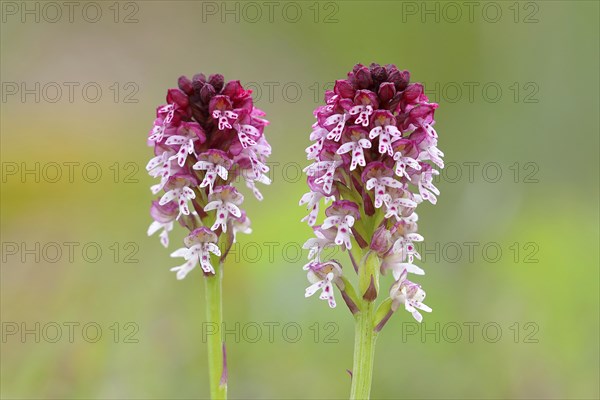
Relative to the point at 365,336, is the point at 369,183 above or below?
above

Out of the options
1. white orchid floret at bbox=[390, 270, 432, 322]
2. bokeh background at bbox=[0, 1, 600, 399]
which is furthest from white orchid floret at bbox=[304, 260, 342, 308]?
bokeh background at bbox=[0, 1, 600, 399]

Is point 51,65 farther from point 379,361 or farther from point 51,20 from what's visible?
point 379,361

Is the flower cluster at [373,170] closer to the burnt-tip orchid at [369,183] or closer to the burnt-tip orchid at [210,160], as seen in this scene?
the burnt-tip orchid at [369,183]

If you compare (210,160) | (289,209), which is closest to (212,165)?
(210,160)

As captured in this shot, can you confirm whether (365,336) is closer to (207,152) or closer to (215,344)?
(215,344)

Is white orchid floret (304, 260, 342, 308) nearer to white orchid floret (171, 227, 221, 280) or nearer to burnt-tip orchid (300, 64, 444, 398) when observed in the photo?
burnt-tip orchid (300, 64, 444, 398)

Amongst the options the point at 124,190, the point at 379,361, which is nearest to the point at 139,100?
the point at 124,190
